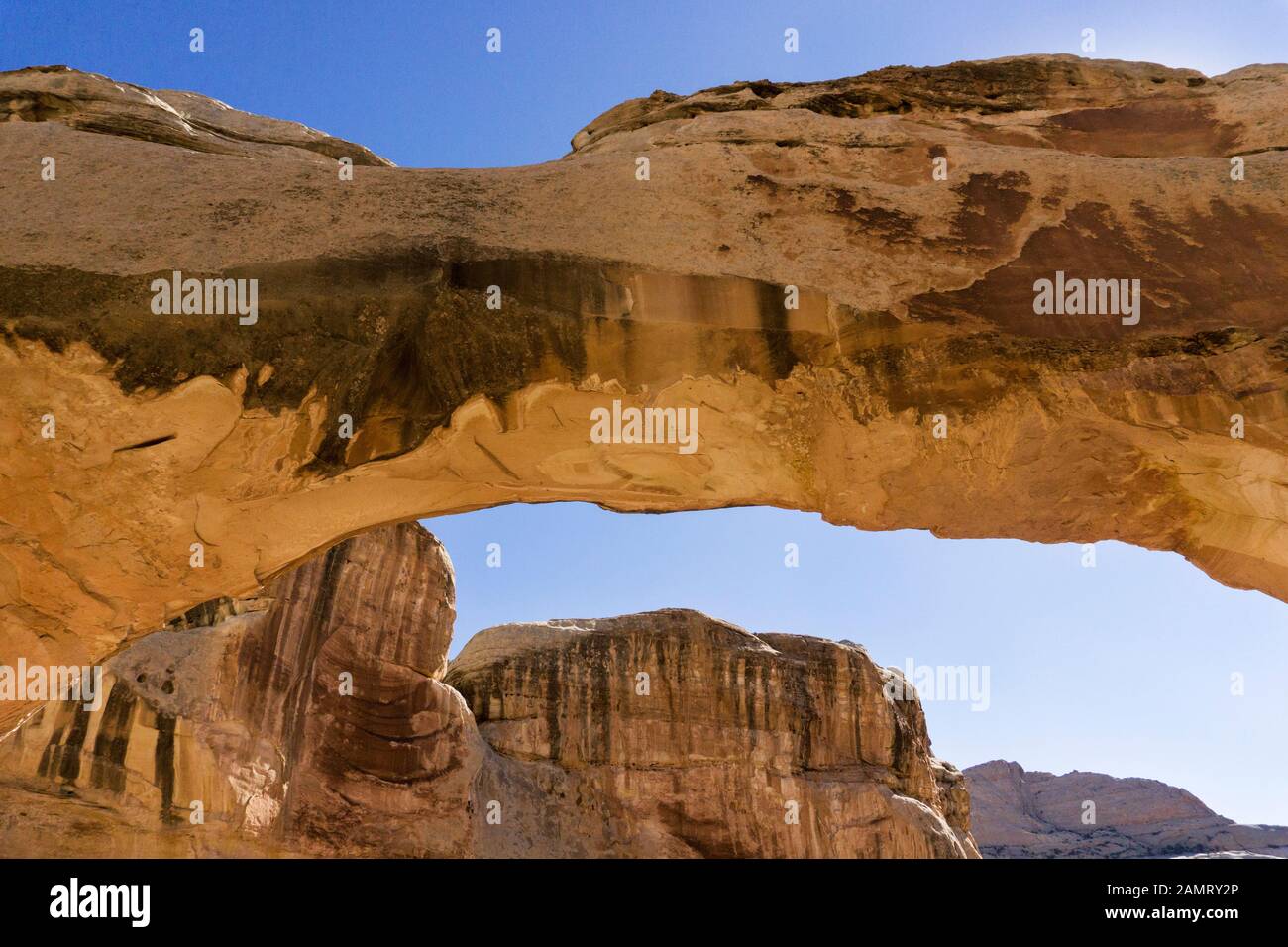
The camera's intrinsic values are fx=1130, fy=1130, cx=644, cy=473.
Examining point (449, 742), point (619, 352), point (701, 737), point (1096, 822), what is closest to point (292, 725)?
point (449, 742)

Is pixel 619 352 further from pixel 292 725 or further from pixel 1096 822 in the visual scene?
pixel 1096 822

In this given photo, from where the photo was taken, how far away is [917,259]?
217 inches

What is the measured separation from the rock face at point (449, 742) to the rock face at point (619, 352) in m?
7.97

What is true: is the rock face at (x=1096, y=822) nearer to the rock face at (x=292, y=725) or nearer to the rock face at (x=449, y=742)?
the rock face at (x=449, y=742)

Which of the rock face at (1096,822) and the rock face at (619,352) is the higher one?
the rock face at (619,352)

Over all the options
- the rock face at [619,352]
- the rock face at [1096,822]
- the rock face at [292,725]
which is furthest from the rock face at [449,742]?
the rock face at [1096,822]

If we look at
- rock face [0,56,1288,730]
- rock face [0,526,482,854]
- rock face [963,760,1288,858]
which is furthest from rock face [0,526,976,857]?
rock face [963,760,1288,858]

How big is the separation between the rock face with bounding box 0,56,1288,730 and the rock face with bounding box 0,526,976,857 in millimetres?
7973

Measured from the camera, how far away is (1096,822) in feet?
138

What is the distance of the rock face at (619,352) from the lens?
510 cm

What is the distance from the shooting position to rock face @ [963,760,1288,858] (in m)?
38.9

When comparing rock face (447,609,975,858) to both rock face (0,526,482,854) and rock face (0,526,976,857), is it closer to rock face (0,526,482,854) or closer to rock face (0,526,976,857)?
rock face (0,526,976,857)
